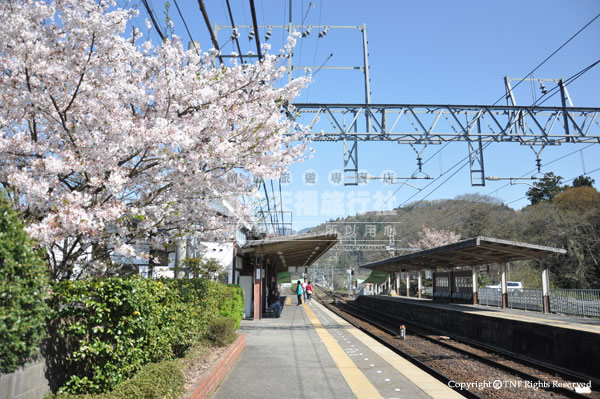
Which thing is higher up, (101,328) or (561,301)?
(101,328)

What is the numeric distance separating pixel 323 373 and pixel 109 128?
6381 mm

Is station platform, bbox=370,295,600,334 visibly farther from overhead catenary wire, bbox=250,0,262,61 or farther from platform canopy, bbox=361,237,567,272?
overhead catenary wire, bbox=250,0,262,61

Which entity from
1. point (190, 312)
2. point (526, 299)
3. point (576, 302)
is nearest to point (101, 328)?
point (190, 312)

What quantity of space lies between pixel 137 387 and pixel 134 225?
2757 millimetres

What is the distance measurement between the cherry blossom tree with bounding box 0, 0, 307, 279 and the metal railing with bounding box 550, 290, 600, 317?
62.2 feet

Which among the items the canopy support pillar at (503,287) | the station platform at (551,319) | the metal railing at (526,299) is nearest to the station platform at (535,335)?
the station platform at (551,319)

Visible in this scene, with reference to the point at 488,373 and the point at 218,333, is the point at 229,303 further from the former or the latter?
the point at 488,373

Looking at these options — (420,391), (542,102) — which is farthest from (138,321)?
(542,102)

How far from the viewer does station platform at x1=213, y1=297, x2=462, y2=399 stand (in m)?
7.83

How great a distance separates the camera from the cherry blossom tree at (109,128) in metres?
5.54

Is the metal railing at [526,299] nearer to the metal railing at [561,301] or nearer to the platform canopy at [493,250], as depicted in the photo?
the metal railing at [561,301]

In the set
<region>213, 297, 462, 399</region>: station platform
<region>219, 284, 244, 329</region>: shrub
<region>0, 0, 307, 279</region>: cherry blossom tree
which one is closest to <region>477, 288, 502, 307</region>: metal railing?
<region>213, 297, 462, 399</region>: station platform

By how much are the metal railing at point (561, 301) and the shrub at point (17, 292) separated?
22.6 meters

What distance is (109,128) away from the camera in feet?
20.2
